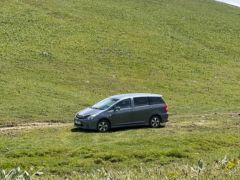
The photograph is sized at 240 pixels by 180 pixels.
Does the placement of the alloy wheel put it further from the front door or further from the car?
the front door

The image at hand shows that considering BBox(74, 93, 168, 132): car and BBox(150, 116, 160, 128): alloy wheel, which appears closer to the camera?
BBox(74, 93, 168, 132): car

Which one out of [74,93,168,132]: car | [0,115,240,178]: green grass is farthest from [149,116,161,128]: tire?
[0,115,240,178]: green grass

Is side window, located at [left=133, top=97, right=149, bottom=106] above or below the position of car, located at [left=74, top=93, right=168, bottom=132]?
above

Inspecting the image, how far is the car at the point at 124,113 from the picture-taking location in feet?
92.5

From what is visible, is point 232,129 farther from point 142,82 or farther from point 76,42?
point 76,42

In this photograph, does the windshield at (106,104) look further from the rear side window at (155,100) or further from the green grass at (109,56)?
the green grass at (109,56)

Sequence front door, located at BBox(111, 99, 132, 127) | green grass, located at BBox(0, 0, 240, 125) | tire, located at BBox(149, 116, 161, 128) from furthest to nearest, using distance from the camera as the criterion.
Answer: green grass, located at BBox(0, 0, 240, 125) < tire, located at BBox(149, 116, 161, 128) < front door, located at BBox(111, 99, 132, 127)

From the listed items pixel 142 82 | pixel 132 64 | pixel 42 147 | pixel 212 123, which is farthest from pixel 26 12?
pixel 42 147

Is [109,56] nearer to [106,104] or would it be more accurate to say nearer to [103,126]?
[106,104]

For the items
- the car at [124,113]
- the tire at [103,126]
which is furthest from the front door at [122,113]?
the tire at [103,126]

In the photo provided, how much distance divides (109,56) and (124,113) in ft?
88.3

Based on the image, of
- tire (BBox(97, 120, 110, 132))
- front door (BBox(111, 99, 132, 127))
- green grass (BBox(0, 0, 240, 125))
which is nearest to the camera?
tire (BBox(97, 120, 110, 132))

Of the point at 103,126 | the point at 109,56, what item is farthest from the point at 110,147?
the point at 109,56

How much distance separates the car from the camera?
2820cm
